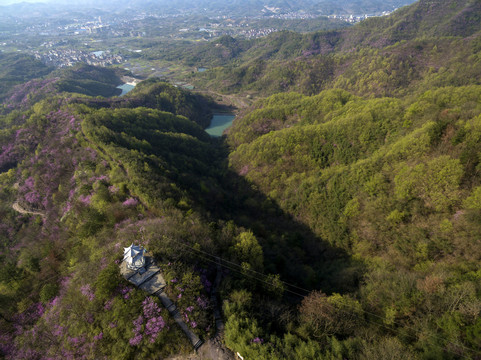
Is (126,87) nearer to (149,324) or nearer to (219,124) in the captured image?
(219,124)

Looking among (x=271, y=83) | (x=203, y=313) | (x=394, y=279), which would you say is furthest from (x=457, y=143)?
(x=271, y=83)

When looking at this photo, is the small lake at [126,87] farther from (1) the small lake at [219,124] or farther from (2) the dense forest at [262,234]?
(2) the dense forest at [262,234]

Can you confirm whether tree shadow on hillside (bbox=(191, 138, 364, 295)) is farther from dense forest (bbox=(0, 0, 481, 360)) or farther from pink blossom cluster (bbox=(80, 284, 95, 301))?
pink blossom cluster (bbox=(80, 284, 95, 301))

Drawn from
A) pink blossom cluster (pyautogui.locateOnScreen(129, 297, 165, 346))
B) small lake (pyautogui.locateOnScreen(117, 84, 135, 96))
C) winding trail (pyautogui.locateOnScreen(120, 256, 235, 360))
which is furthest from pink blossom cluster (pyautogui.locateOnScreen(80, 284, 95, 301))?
small lake (pyautogui.locateOnScreen(117, 84, 135, 96))

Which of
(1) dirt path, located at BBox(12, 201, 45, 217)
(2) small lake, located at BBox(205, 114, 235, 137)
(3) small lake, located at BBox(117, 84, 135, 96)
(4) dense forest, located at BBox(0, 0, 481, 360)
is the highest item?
(4) dense forest, located at BBox(0, 0, 481, 360)

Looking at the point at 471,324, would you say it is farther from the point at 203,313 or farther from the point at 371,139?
the point at 371,139
